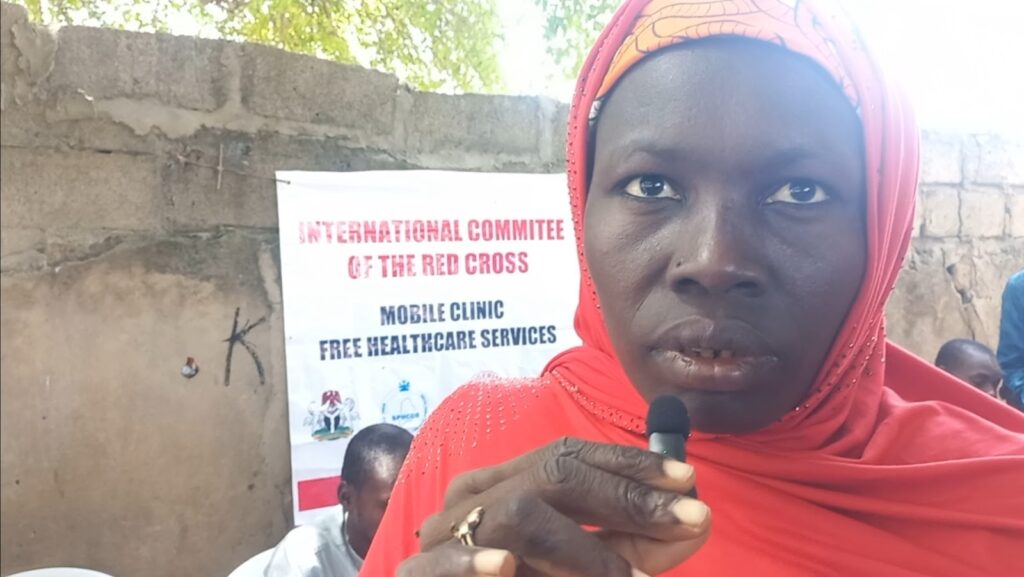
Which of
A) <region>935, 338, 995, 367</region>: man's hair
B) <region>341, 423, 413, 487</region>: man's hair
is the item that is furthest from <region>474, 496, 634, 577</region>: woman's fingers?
<region>935, 338, 995, 367</region>: man's hair

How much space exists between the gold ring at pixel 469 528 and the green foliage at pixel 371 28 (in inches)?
154

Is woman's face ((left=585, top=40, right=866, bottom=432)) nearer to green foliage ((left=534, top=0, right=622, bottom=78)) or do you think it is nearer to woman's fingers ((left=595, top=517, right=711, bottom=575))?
woman's fingers ((left=595, top=517, right=711, bottom=575))

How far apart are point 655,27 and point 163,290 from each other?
2195 millimetres

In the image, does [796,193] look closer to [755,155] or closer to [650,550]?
[755,155]

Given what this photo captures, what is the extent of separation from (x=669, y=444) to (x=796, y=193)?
0.34 meters

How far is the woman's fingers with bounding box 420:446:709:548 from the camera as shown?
563 millimetres

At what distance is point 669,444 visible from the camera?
2.16 ft

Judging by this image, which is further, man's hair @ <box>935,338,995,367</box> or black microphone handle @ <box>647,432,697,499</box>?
man's hair @ <box>935,338,995,367</box>

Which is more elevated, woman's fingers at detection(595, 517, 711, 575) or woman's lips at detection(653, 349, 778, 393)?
woman's lips at detection(653, 349, 778, 393)

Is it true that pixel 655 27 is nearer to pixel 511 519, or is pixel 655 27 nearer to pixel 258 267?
pixel 511 519

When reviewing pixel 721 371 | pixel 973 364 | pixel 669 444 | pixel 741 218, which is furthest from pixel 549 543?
pixel 973 364

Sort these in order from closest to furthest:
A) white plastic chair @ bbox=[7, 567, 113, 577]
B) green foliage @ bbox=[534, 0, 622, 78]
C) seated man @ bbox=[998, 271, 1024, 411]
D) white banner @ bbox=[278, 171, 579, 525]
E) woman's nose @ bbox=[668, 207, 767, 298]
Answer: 1. woman's nose @ bbox=[668, 207, 767, 298]
2. white plastic chair @ bbox=[7, 567, 113, 577]
3. white banner @ bbox=[278, 171, 579, 525]
4. seated man @ bbox=[998, 271, 1024, 411]
5. green foliage @ bbox=[534, 0, 622, 78]

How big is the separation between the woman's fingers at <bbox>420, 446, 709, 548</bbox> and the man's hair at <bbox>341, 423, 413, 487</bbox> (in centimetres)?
208

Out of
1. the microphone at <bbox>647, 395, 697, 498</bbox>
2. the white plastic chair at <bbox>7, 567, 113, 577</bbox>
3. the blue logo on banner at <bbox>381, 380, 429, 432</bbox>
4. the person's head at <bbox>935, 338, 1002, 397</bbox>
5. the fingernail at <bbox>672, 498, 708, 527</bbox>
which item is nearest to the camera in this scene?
the fingernail at <bbox>672, 498, 708, 527</bbox>
